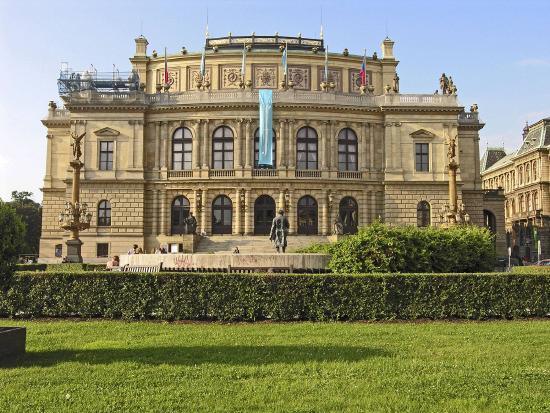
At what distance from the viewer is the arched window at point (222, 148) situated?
2173 inches

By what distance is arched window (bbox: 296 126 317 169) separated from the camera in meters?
55.3

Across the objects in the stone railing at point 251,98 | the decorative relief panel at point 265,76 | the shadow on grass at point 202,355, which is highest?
the decorative relief panel at point 265,76

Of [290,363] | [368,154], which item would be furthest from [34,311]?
[368,154]

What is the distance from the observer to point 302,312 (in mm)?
17859

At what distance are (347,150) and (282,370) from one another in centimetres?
4675

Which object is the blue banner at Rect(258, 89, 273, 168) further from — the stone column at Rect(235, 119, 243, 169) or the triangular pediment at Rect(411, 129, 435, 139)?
the triangular pediment at Rect(411, 129, 435, 139)

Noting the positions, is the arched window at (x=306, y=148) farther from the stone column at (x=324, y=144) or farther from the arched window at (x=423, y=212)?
the arched window at (x=423, y=212)

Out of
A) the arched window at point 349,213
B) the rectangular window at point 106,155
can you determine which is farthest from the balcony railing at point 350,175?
the rectangular window at point 106,155

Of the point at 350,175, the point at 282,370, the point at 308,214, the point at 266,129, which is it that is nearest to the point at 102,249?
the point at 266,129

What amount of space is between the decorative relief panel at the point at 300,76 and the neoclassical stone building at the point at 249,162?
9072mm

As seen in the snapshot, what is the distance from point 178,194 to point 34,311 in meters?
36.4

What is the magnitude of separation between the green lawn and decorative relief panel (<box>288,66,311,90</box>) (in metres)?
52.3

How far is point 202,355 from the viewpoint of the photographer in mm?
12094

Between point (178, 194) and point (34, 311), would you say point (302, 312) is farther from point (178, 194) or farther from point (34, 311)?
point (178, 194)
